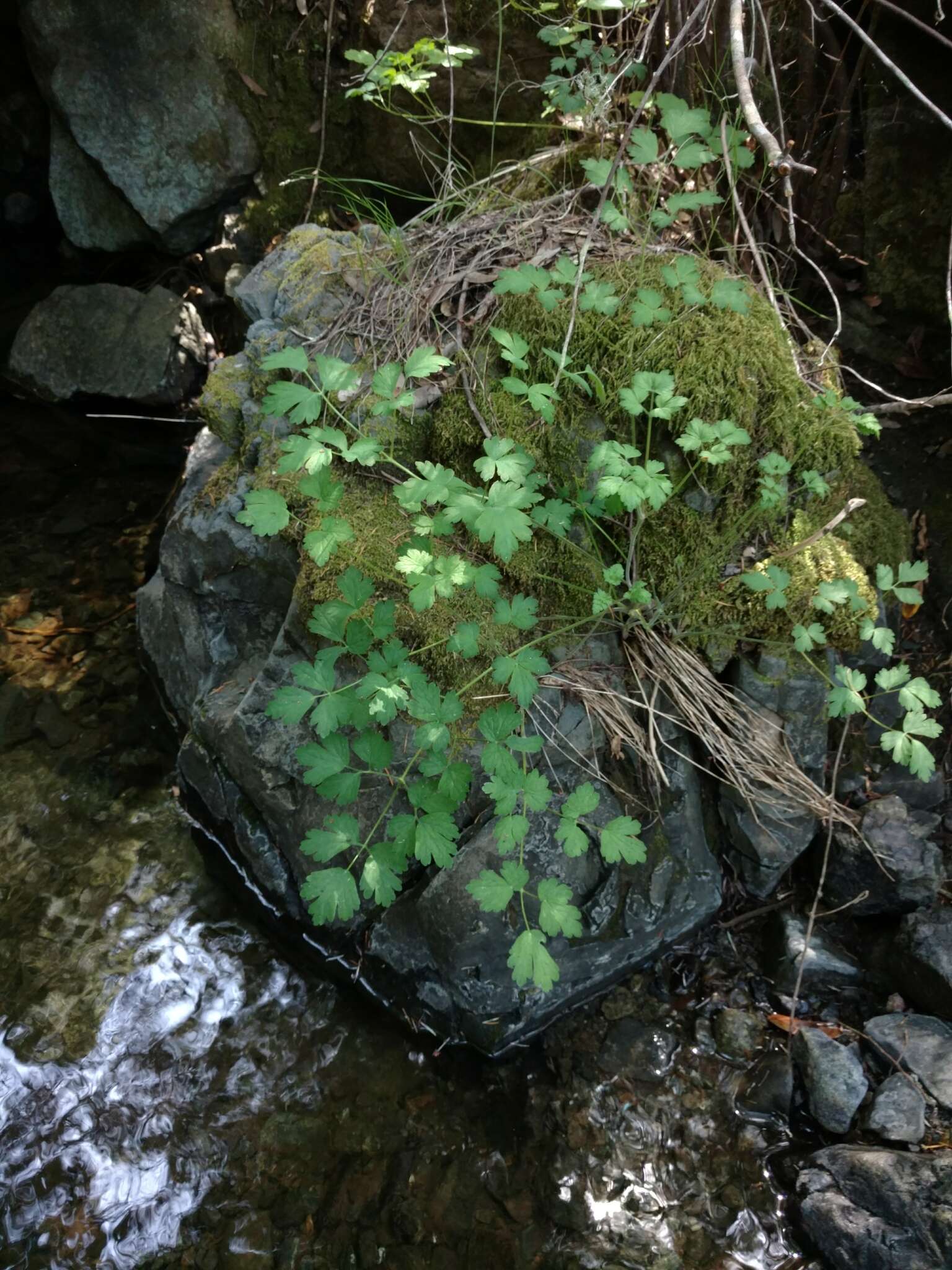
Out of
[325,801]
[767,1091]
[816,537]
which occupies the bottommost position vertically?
[767,1091]

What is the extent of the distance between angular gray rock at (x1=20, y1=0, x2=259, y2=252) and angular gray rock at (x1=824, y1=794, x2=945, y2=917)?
5008 millimetres

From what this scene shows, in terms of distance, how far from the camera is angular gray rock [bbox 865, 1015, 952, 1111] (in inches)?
102

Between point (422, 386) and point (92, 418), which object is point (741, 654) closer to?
point (422, 386)

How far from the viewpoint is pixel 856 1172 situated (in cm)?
244

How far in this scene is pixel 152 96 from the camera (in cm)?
517

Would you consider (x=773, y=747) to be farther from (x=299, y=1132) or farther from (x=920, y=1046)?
(x=299, y=1132)

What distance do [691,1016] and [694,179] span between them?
10.0ft

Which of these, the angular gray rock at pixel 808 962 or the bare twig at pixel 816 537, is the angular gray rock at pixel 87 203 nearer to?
the bare twig at pixel 816 537

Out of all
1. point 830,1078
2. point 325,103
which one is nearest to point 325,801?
point 830,1078

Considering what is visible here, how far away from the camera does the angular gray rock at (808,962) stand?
2.91m

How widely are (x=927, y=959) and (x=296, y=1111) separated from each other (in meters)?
2.09

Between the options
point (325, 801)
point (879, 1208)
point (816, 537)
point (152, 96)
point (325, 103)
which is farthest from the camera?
point (152, 96)

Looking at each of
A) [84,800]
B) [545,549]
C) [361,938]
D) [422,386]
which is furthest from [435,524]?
[84,800]

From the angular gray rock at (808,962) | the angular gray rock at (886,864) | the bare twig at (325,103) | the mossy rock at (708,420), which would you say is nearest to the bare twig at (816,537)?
the mossy rock at (708,420)
